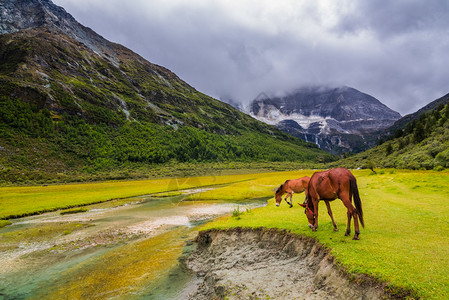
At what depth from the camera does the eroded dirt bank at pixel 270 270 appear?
26.0 ft

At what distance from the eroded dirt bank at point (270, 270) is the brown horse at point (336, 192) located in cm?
177

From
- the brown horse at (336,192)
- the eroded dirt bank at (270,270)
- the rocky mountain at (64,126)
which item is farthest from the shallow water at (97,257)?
the rocky mountain at (64,126)

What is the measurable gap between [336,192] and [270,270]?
5129 millimetres

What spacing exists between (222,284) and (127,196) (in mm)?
50612

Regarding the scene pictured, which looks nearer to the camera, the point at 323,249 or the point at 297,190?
the point at 323,249

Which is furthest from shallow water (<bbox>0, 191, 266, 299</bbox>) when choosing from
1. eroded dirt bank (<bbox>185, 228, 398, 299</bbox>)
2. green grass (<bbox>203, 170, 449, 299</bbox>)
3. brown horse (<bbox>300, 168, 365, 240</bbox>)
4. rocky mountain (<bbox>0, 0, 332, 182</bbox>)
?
rocky mountain (<bbox>0, 0, 332, 182</bbox>)

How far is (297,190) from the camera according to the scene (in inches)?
878

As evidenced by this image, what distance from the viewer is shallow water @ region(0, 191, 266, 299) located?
12.9m

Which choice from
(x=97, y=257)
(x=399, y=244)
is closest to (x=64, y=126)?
(x=97, y=257)

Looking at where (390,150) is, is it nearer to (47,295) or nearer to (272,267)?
(272,267)

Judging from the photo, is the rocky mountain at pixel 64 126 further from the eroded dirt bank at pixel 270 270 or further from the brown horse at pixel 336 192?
the brown horse at pixel 336 192

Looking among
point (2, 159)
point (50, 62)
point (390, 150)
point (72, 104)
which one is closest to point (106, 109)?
point (72, 104)

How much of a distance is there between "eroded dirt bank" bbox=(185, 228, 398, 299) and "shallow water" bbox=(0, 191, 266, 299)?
1.99 metres

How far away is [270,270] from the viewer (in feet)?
36.9
